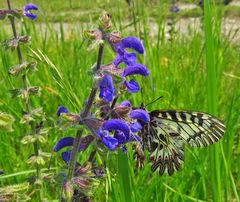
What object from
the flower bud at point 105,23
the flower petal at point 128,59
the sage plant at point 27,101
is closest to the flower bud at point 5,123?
the flower bud at point 105,23

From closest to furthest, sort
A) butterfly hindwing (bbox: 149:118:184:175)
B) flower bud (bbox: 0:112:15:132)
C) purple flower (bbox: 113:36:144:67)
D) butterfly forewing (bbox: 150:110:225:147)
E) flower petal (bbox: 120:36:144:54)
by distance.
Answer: flower bud (bbox: 0:112:15:132) < purple flower (bbox: 113:36:144:67) < flower petal (bbox: 120:36:144:54) < butterfly forewing (bbox: 150:110:225:147) < butterfly hindwing (bbox: 149:118:184:175)

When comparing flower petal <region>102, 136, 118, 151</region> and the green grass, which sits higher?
flower petal <region>102, 136, 118, 151</region>

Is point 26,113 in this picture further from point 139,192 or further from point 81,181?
point 81,181

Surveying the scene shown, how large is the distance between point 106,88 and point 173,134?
976 mm

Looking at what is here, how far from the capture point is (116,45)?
116 centimetres

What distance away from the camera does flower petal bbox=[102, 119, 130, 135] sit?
1165 mm

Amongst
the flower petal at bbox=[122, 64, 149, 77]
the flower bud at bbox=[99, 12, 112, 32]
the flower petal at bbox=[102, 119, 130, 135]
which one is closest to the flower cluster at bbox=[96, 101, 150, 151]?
the flower petal at bbox=[102, 119, 130, 135]

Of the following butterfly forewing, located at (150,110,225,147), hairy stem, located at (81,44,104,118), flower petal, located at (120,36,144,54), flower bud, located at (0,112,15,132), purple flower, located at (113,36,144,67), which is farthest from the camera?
butterfly forewing, located at (150,110,225,147)

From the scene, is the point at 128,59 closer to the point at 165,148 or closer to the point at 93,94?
the point at 93,94

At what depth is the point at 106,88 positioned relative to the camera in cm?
112

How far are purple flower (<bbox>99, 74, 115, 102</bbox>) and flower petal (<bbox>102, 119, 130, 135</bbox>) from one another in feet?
0.25

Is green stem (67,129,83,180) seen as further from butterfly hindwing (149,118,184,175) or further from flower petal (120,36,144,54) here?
butterfly hindwing (149,118,184,175)

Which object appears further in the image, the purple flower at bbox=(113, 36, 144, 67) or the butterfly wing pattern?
the butterfly wing pattern

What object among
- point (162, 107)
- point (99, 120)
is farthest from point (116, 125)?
point (162, 107)
